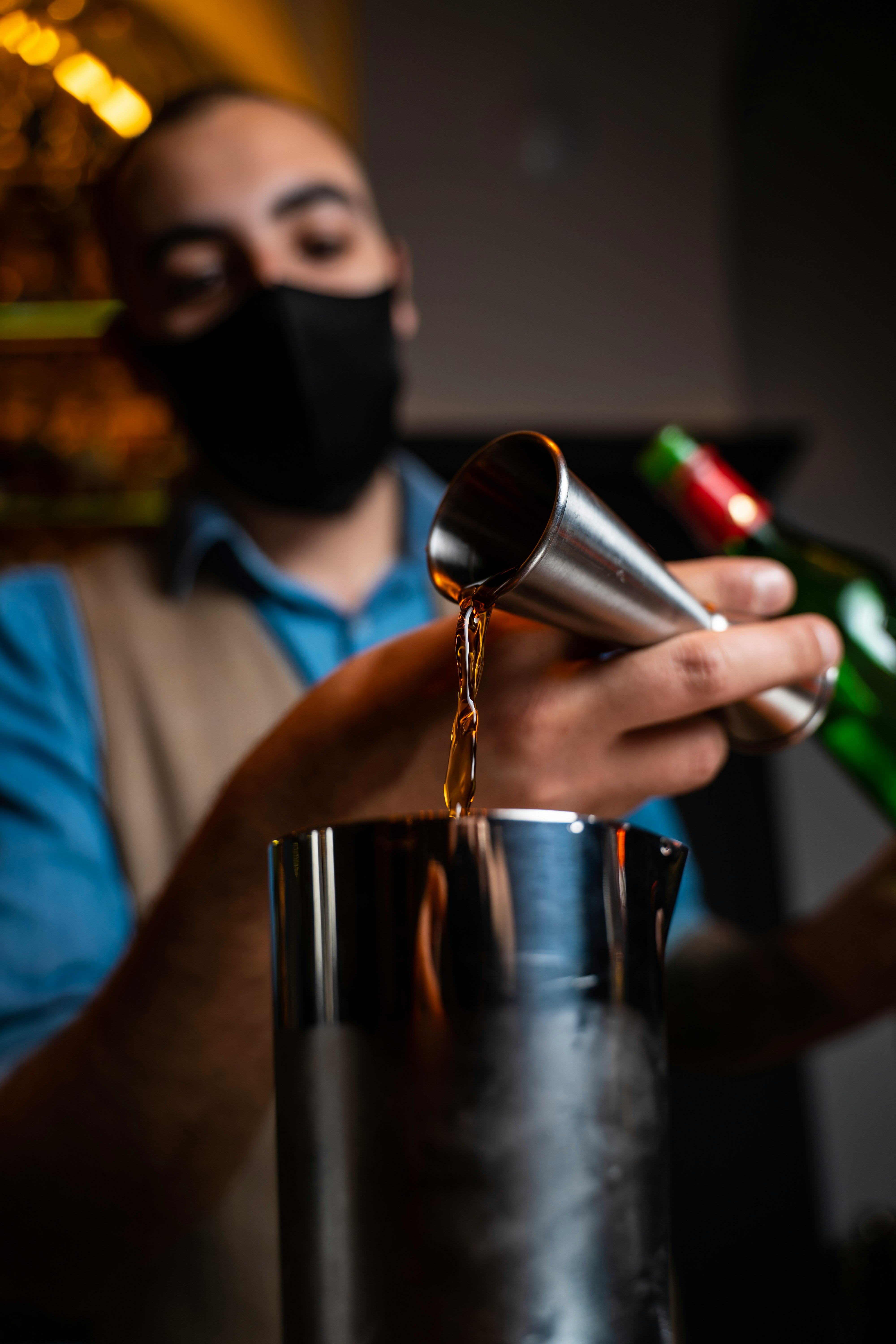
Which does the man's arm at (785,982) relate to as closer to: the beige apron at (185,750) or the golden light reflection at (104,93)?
the beige apron at (185,750)

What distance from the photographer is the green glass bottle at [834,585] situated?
0.68 meters

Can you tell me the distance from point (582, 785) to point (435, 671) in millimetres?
80

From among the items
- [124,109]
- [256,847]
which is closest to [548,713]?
[256,847]

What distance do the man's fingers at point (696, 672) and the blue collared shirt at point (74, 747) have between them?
535 millimetres

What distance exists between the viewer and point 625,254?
2.28m

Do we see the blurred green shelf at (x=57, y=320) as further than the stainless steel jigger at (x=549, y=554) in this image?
Yes

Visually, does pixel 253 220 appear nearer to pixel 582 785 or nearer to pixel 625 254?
pixel 582 785

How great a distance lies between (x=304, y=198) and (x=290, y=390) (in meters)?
0.17

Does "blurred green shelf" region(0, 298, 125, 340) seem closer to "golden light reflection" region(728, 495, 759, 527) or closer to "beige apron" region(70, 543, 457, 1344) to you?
"beige apron" region(70, 543, 457, 1344)

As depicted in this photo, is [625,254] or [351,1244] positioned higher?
[625,254]

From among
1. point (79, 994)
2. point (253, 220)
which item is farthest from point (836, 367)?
point (79, 994)

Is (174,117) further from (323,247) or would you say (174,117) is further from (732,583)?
(732,583)

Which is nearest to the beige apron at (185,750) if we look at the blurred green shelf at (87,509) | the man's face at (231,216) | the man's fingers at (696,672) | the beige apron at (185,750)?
the beige apron at (185,750)

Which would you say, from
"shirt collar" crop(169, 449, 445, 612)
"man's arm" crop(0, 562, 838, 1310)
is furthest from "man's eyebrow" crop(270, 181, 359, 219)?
"man's arm" crop(0, 562, 838, 1310)
